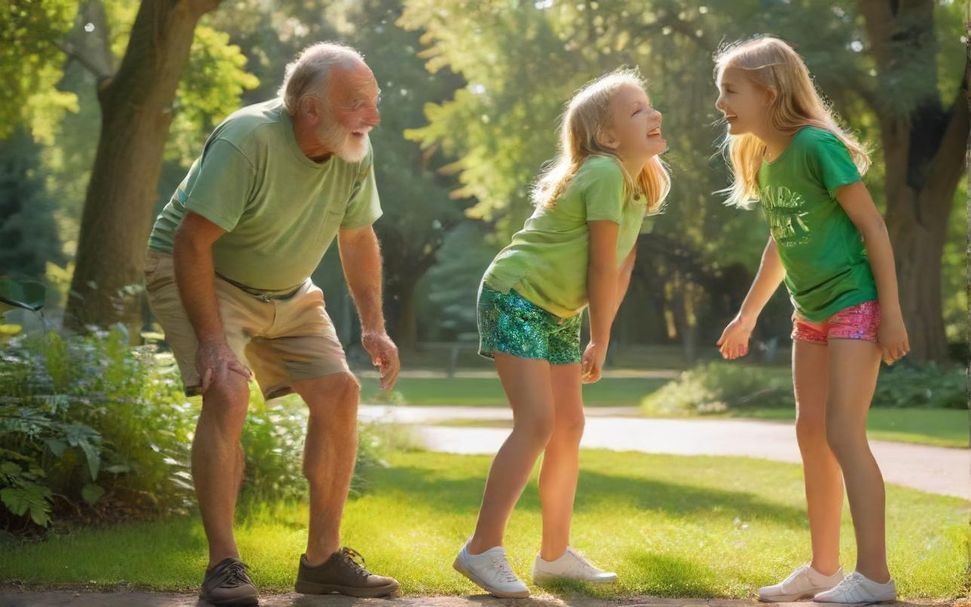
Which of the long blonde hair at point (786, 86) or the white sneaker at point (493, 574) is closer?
the white sneaker at point (493, 574)

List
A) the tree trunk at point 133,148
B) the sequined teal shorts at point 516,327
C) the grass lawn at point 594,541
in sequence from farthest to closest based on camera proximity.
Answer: the tree trunk at point 133,148, the grass lawn at point 594,541, the sequined teal shorts at point 516,327

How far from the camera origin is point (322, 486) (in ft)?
14.4

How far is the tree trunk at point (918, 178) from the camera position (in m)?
20.5

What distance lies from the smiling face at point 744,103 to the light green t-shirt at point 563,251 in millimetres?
421

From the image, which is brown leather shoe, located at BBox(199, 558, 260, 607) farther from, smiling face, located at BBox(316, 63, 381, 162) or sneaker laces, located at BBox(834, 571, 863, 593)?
sneaker laces, located at BBox(834, 571, 863, 593)

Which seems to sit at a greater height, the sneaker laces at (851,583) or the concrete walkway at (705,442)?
the sneaker laces at (851,583)

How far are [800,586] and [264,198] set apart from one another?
2.20 metres

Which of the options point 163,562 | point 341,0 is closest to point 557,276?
point 163,562

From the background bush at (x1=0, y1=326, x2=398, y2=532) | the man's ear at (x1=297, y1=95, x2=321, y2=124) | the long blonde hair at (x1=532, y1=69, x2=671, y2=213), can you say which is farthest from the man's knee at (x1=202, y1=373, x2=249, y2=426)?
the background bush at (x1=0, y1=326, x2=398, y2=532)

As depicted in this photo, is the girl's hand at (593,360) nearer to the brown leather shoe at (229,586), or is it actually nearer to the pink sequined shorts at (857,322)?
the pink sequined shorts at (857,322)

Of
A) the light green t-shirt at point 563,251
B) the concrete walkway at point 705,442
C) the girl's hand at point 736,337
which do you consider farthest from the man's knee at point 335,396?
the concrete walkway at point 705,442

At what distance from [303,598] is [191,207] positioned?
52.9 inches

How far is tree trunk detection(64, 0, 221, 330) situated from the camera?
9484 millimetres

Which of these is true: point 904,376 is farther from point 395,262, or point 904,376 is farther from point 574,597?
point 395,262
